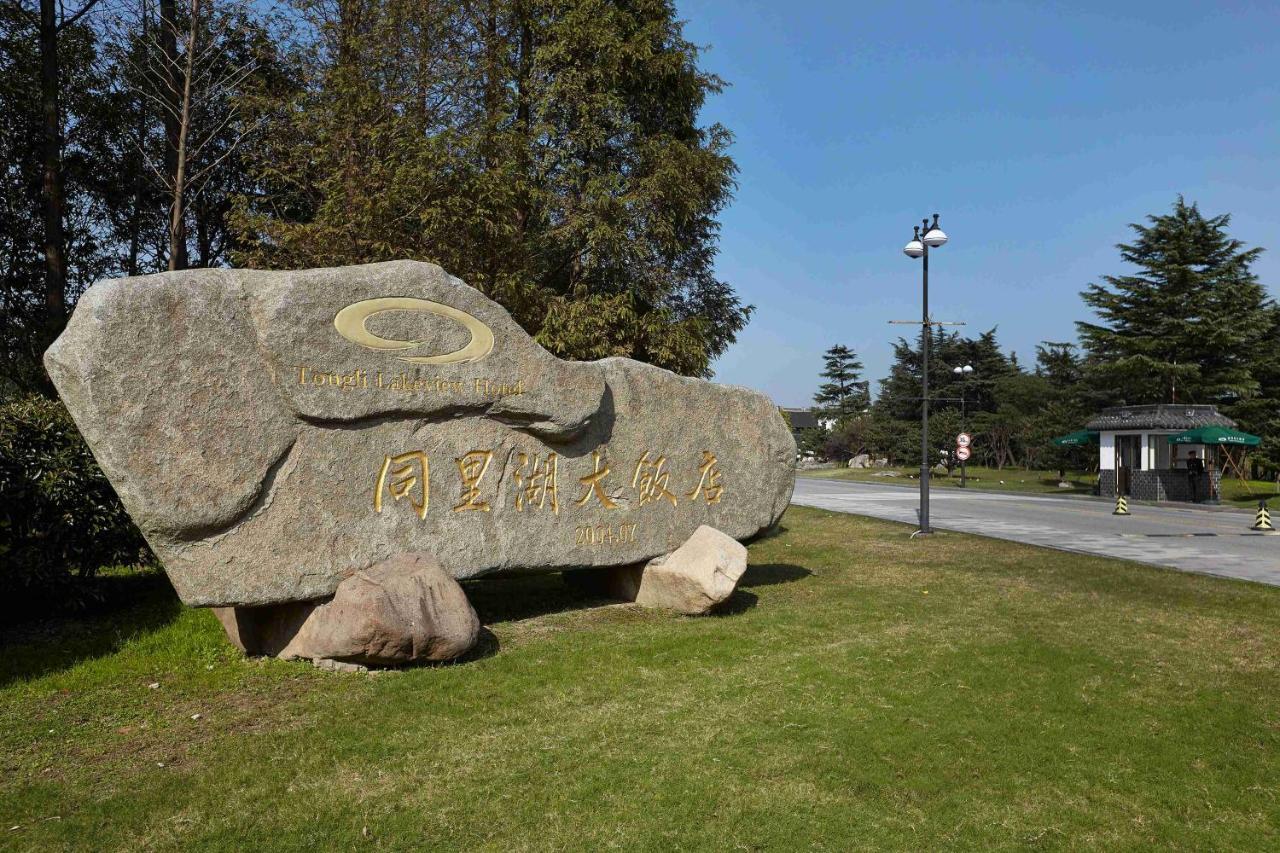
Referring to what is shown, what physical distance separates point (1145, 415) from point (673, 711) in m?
25.0

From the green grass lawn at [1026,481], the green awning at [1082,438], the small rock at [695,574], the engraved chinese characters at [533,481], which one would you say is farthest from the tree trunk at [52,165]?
the green awning at [1082,438]

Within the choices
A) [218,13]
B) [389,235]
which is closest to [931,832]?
[389,235]

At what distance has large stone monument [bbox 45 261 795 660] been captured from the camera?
5.20 metres

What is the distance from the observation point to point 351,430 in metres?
6.07

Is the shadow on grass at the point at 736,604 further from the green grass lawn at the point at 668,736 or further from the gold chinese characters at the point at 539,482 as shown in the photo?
the gold chinese characters at the point at 539,482

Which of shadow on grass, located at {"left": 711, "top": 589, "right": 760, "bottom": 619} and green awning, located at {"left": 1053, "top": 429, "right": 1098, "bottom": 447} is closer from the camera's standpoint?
shadow on grass, located at {"left": 711, "top": 589, "right": 760, "bottom": 619}

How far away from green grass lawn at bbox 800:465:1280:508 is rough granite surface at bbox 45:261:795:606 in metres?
22.7

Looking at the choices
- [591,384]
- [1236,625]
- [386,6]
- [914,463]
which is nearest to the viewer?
[591,384]

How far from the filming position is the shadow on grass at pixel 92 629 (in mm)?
6023

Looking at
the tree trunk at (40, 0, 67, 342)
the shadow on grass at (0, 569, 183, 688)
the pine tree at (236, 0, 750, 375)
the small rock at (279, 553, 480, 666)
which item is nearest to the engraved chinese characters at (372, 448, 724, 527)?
the small rock at (279, 553, 480, 666)

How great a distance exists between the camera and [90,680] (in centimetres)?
564

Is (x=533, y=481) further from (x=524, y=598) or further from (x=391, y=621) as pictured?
(x=524, y=598)

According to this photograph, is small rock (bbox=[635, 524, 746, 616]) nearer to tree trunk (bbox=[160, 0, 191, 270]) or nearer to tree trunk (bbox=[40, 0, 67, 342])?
tree trunk (bbox=[160, 0, 191, 270])

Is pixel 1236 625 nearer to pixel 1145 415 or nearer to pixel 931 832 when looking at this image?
pixel 931 832
